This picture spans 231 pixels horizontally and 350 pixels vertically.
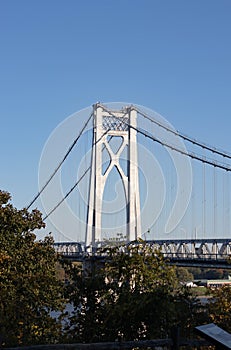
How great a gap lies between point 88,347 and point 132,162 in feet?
114

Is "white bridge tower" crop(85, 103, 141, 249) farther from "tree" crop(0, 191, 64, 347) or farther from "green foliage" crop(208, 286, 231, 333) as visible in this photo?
"tree" crop(0, 191, 64, 347)

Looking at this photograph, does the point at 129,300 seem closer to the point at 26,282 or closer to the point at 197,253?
the point at 26,282

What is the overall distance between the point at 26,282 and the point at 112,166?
91.9ft

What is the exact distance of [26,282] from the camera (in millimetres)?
14883

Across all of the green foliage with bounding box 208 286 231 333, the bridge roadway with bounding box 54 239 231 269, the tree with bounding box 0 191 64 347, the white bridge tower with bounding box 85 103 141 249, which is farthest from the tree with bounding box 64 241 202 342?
the white bridge tower with bounding box 85 103 141 249

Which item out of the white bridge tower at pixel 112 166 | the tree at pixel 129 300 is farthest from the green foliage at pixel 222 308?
the white bridge tower at pixel 112 166

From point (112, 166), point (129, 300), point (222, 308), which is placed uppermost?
point (112, 166)

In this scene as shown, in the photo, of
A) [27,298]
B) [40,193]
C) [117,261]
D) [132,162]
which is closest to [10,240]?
[27,298]

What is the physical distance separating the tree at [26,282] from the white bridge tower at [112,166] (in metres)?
19.1

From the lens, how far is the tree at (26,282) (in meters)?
13.0

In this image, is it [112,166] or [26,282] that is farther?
[112,166]

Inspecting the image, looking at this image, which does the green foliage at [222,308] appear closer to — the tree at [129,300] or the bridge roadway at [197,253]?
the tree at [129,300]

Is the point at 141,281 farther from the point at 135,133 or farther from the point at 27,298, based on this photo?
the point at 135,133

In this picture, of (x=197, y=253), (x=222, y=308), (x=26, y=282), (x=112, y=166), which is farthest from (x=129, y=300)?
(x=112, y=166)
